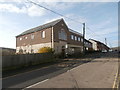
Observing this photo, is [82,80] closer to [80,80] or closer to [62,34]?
[80,80]

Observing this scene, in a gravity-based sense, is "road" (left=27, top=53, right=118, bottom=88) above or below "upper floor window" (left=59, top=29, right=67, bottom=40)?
below

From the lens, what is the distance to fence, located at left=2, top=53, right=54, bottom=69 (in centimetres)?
1483

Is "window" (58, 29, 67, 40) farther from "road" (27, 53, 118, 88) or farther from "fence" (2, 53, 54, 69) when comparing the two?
"road" (27, 53, 118, 88)

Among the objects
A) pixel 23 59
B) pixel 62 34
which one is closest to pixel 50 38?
pixel 62 34

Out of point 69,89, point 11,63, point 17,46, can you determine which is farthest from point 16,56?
point 17,46

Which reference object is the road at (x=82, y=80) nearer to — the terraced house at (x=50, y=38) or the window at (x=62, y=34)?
the terraced house at (x=50, y=38)

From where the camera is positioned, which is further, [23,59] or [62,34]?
[62,34]

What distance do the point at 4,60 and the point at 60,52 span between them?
663 inches

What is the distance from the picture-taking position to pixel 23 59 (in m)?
17.4

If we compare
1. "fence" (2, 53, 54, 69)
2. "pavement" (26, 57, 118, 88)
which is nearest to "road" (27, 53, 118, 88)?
"pavement" (26, 57, 118, 88)

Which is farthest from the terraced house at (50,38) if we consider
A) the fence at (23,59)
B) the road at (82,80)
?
the road at (82,80)

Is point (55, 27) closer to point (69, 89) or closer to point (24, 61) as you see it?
point (24, 61)

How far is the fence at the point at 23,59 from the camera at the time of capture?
1483cm

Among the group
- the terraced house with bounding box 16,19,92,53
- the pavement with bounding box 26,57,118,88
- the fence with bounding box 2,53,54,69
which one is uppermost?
the terraced house with bounding box 16,19,92,53
